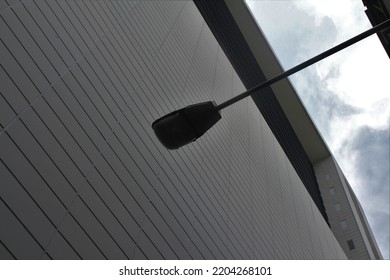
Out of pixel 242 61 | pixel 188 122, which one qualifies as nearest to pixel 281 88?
pixel 242 61

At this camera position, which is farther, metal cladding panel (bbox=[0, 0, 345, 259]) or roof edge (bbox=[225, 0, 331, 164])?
roof edge (bbox=[225, 0, 331, 164])

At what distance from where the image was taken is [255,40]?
30.7 m

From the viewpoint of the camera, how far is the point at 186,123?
145 inches

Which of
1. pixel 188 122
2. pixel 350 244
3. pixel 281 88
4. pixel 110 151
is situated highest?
pixel 188 122

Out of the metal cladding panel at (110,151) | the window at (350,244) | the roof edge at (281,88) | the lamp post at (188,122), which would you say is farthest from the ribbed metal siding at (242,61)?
the lamp post at (188,122)

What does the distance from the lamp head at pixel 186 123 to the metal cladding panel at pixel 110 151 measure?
1458 millimetres

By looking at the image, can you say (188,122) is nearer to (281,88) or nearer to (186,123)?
(186,123)

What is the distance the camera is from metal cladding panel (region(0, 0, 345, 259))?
164 inches

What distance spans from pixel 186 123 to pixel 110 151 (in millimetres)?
1997

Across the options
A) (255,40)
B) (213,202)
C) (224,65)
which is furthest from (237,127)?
(255,40)

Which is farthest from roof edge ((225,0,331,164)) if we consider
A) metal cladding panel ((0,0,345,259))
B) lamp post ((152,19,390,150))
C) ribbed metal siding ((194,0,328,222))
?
lamp post ((152,19,390,150))

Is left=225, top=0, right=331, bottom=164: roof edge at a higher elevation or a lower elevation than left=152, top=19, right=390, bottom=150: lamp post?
lower

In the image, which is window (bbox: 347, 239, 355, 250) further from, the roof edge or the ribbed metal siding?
the roof edge

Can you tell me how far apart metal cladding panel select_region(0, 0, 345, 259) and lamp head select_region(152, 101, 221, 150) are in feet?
4.78
